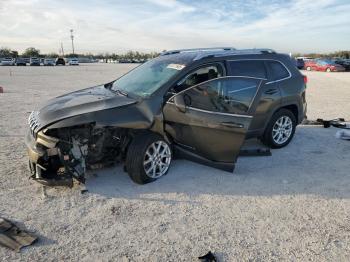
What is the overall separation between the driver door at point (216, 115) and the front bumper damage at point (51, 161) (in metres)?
1.38

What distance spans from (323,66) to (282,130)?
36.7 m

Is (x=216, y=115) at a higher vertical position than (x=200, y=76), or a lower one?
lower

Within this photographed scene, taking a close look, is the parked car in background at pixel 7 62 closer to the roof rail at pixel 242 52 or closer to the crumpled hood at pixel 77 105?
the crumpled hood at pixel 77 105

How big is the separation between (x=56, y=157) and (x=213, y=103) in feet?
7.63

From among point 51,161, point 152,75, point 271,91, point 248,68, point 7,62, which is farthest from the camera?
point 7,62

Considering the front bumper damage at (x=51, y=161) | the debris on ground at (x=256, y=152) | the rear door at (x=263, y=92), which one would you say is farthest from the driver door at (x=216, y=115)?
the front bumper damage at (x=51, y=161)

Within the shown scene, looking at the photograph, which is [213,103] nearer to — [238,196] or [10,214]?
[238,196]

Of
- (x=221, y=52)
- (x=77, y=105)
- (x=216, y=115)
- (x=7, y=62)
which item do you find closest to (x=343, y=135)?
(x=221, y=52)

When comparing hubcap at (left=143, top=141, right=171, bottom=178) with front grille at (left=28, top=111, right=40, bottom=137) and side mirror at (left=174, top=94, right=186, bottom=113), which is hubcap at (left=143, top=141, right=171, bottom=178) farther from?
front grille at (left=28, top=111, right=40, bottom=137)

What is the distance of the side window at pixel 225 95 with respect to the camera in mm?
5020

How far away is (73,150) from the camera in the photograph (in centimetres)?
457

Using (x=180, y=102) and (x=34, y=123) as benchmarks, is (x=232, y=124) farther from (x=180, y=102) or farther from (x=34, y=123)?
(x=34, y=123)

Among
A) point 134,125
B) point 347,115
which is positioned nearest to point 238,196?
point 134,125

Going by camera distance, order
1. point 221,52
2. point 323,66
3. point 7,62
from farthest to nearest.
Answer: point 7,62, point 323,66, point 221,52
